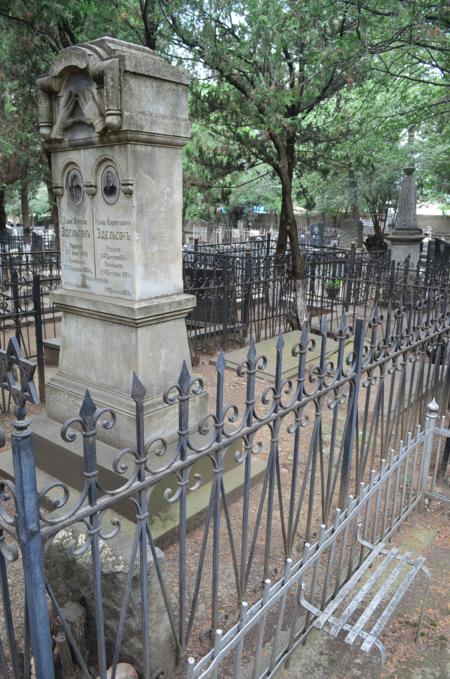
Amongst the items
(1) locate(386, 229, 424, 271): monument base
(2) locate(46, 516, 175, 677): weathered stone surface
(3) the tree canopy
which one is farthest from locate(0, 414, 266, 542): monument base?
(1) locate(386, 229, 424, 271): monument base

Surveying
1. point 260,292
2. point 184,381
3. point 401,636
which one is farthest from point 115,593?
point 260,292

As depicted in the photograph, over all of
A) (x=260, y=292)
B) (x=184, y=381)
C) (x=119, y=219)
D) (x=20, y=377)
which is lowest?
(x=260, y=292)

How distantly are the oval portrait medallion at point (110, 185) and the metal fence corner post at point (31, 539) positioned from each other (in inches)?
95.6

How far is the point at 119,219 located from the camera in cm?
359

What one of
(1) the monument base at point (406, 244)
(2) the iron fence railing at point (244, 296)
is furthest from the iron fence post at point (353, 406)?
(1) the monument base at point (406, 244)

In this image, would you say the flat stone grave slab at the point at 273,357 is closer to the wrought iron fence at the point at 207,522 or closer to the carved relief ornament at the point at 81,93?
the wrought iron fence at the point at 207,522

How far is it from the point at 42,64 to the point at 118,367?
27.1ft

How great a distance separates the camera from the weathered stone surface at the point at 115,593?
2.40 m

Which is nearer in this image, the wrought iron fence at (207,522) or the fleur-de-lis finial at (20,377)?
the fleur-de-lis finial at (20,377)

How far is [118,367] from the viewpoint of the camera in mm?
3826

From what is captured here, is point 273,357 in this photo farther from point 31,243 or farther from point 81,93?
point 31,243

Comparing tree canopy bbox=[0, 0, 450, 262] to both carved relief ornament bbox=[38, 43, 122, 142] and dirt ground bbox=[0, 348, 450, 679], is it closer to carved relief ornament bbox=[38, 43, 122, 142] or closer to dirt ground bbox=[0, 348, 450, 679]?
carved relief ornament bbox=[38, 43, 122, 142]

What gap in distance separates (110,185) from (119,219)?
0.26 m

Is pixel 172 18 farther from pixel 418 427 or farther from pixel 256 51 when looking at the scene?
pixel 418 427
